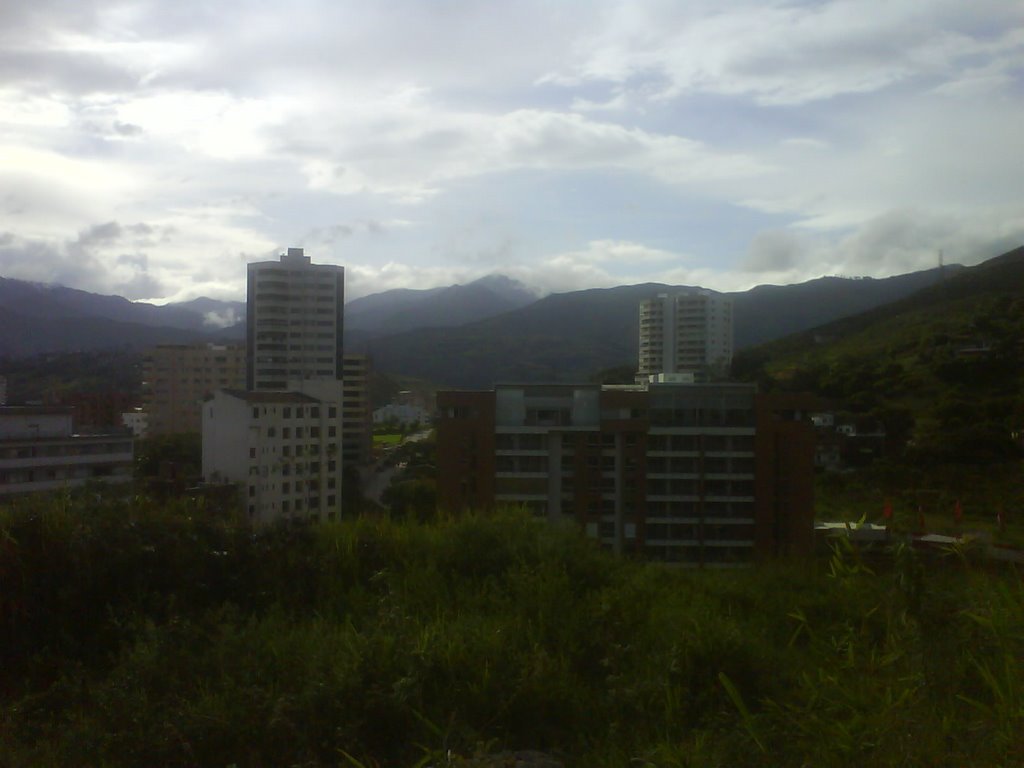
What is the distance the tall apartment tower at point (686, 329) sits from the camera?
1811cm

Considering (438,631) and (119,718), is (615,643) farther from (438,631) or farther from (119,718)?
(119,718)

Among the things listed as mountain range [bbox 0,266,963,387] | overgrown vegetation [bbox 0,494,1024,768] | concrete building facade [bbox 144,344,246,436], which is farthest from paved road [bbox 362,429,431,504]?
overgrown vegetation [bbox 0,494,1024,768]

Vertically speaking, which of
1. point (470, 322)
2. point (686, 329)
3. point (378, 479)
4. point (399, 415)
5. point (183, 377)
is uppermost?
point (470, 322)

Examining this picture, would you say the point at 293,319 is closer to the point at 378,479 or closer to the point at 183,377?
the point at 183,377

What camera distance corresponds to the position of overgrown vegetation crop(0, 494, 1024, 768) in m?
2.26

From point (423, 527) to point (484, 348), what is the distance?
1200cm

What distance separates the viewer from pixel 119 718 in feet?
8.50

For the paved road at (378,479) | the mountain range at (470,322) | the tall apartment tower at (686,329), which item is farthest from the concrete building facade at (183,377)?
the tall apartment tower at (686,329)

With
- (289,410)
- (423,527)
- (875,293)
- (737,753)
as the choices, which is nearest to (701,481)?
(423,527)

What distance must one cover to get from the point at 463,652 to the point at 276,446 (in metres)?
8.49

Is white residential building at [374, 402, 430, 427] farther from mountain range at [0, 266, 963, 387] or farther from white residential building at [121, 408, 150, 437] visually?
white residential building at [121, 408, 150, 437]

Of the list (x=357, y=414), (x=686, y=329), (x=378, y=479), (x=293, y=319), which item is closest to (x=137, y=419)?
(x=357, y=414)

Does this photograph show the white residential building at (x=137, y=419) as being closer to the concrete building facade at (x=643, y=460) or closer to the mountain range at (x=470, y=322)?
the mountain range at (x=470, y=322)

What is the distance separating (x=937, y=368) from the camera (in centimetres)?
930
